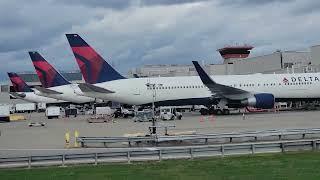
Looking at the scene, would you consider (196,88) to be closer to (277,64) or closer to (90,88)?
(90,88)

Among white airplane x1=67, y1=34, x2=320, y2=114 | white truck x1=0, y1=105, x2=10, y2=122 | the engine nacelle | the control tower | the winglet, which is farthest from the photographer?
the control tower

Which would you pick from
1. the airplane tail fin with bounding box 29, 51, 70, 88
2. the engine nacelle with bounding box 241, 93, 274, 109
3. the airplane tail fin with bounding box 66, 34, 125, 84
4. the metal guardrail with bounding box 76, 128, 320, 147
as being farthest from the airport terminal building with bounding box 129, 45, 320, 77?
the metal guardrail with bounding box 76, 128, 320, 147

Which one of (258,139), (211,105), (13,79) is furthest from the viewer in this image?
(13,79)

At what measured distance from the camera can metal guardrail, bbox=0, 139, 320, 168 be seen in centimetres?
2078

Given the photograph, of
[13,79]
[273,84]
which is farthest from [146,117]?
[13,79]

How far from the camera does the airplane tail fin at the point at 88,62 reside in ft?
201

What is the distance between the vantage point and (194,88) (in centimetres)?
6306

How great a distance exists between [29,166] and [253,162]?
8.49 meters

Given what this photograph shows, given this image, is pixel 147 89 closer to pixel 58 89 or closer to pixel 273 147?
pixel 58 89

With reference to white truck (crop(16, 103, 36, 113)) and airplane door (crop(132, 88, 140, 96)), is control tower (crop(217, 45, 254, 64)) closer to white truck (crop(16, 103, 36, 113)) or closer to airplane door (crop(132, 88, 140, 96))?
white truck (crop(16, 103, 36, 113))

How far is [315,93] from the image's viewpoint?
6394 cm

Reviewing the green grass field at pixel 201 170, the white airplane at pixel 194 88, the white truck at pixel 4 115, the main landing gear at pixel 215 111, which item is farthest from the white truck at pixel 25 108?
the green grass field at pixel 201 170

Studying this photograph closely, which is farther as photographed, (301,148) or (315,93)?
(315,93)

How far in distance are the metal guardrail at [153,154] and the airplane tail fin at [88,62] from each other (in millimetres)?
40137
